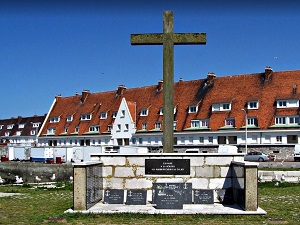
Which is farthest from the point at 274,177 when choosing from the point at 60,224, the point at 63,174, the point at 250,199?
the point at 63,174

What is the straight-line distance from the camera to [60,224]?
10.7m

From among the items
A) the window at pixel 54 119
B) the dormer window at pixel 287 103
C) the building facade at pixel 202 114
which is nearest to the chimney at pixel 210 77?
the building facade at pixel 202 114

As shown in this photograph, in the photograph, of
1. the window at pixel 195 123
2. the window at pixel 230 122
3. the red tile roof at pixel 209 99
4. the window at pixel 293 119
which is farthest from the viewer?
the window at pixel 195 123

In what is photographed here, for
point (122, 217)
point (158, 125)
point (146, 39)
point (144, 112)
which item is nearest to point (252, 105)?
point (158, 125)

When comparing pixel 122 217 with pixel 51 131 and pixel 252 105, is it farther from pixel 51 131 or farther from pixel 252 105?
pixel 51 131

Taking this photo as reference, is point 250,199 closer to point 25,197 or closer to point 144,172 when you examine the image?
point 144,172

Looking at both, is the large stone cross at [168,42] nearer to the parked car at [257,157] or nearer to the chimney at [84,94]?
the parked car at [257,157]

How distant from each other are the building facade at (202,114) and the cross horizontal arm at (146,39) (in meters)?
44.4

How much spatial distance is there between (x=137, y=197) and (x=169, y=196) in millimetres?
1265

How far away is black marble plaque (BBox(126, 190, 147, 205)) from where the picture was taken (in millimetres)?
13344

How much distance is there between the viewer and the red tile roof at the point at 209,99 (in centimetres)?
5959

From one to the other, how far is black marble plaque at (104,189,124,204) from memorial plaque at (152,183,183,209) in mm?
1567

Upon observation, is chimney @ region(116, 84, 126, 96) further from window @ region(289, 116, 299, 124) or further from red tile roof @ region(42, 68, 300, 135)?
window @ region(289, 116, 299, 124)

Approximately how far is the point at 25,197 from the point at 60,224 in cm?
707
